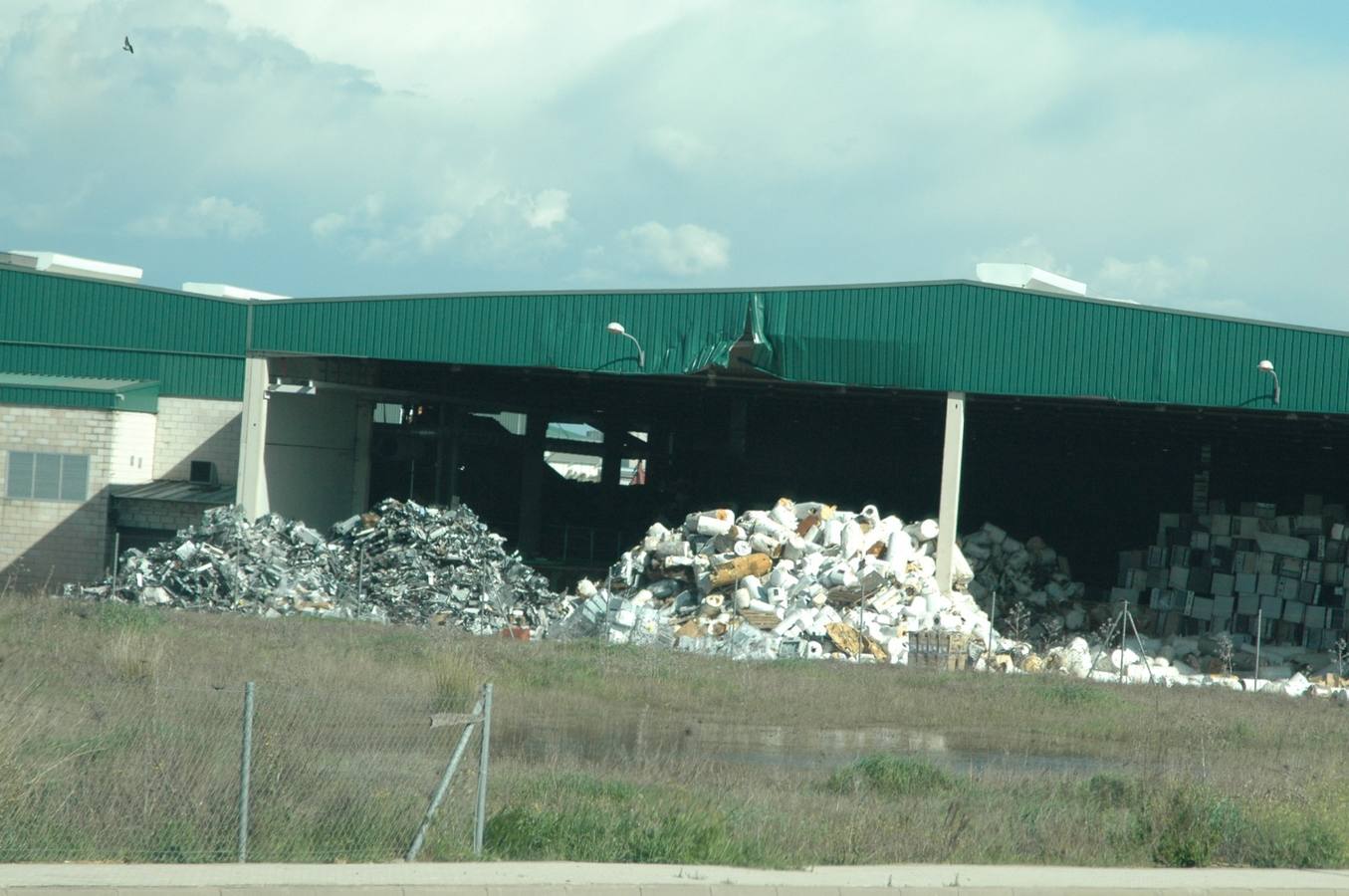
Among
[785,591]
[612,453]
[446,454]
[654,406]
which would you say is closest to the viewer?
[785,591]

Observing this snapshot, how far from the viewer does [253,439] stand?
32.1 metres

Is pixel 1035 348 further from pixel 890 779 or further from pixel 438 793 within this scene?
pixel 438 793

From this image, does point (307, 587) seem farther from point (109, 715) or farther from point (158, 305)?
point (109, 715)

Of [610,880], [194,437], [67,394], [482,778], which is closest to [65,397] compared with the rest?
[67,394]

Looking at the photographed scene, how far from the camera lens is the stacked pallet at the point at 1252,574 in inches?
1233

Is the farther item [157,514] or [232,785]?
[157,514]

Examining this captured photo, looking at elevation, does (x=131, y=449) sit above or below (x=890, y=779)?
above

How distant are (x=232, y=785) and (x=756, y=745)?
7745 millimetres

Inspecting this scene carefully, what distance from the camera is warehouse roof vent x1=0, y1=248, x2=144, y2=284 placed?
135ft

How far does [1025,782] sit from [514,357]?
62.0 ft

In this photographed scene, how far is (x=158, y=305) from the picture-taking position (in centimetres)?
3550

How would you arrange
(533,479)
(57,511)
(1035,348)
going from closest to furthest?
(1035,348) → (57,511) → (533,479)

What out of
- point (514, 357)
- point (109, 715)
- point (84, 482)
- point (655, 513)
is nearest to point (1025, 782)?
point (109, 715)

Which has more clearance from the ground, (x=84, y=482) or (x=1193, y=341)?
(x=1193, y=341)
